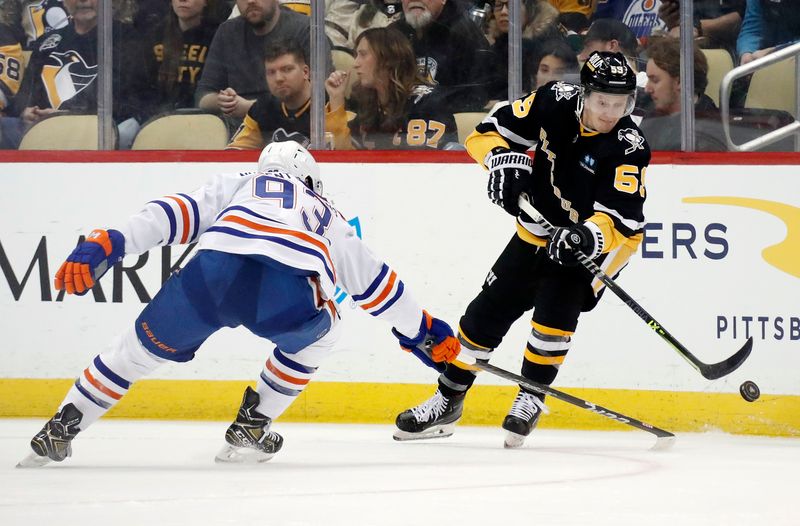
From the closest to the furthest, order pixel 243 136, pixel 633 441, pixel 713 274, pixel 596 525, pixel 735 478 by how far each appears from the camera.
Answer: pixel 596 525 → pixel 735 478 → pixel 633 441 → pixel 713 274 → pixel 243 136

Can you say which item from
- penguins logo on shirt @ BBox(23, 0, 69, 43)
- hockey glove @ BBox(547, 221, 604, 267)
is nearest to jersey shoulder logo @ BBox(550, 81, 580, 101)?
hockey glove @ BBox(547, 221, 604, 267)

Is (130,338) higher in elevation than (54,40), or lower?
lower

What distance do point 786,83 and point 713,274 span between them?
0.85 metres

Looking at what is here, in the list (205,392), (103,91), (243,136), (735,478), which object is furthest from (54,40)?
(735,478)

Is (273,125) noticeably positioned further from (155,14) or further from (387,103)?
(155,14)

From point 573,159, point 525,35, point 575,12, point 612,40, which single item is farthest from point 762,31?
point 573,159

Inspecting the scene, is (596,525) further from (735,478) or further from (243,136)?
(243,136)

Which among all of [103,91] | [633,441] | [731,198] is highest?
[103,91]

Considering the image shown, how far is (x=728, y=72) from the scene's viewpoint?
4914 millimetres

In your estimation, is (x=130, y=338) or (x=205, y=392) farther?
(x=205, y=392)

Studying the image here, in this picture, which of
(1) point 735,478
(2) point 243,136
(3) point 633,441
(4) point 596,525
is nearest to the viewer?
(4) point 596,525

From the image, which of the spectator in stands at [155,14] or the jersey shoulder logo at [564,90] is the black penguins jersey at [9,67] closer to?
the spectator in stands at [155,14]

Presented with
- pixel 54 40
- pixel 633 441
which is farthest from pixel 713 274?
pixel 54 40

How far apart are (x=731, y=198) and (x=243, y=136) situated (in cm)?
190
